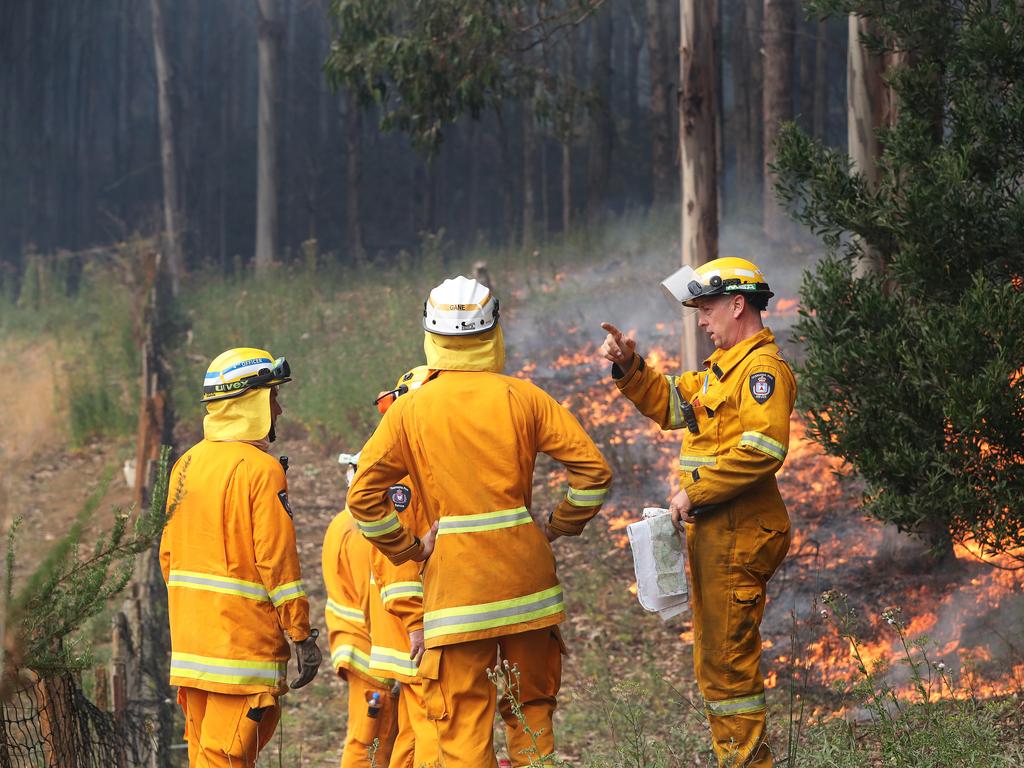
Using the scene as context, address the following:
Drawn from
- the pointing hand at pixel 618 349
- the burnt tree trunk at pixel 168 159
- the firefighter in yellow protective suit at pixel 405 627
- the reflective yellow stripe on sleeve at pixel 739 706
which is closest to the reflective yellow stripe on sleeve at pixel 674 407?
the pointing hand at pixel 618 349

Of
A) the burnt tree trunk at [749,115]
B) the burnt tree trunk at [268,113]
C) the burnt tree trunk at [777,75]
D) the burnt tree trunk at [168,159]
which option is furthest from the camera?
the burnt tree trunk at [268,113]

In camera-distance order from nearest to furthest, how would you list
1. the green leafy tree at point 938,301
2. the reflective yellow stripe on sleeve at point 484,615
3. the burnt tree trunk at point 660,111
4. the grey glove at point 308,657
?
the reflective yellow stripe on sleeve at point 484,615
the grey glove at point 308,657
the green leafy tree at point 938,301
the burnt tree trunk at point 660,111

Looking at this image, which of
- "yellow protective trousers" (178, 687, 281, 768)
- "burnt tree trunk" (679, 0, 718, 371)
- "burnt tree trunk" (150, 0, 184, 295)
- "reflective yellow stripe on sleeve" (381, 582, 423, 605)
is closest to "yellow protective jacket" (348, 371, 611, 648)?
"reflective yellow stripe on sleeve" (381, 582, 423, 605)

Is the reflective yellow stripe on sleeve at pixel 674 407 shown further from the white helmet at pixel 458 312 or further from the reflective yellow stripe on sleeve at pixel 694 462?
the white helmet at pixel 458 312

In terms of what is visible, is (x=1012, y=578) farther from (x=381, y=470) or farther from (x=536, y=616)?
(x=381, y=470)

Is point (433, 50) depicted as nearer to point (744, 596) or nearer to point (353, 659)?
point (353, 659)

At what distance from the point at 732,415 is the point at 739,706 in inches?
46.2

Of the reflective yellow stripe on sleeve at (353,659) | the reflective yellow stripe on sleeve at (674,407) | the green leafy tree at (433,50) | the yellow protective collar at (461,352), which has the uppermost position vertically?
the green leafy tree at (433,50)

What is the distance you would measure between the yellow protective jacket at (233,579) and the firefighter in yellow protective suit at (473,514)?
565 millimetres

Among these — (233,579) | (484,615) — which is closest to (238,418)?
(233,579)

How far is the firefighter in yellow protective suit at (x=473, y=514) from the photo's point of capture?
416 centimetres

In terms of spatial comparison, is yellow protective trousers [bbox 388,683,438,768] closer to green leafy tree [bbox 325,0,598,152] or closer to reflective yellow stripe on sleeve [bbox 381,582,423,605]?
reflective yellow stripe on sleeve [bbox 381,582,423,605]

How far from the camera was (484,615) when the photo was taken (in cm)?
414

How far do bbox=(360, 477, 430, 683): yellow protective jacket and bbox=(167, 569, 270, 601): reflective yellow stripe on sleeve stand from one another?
0.52 meters
